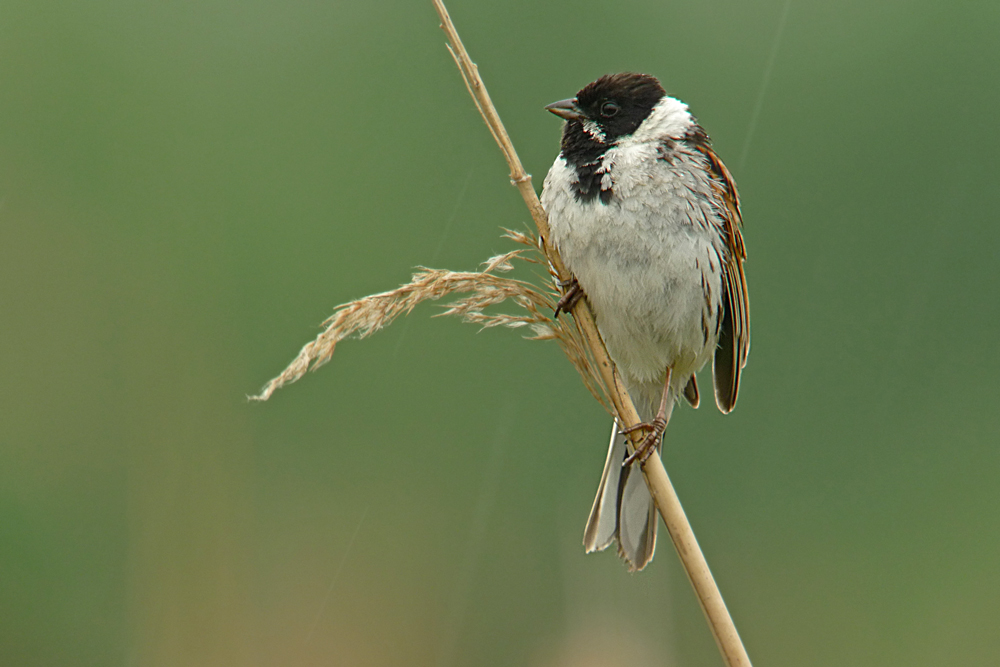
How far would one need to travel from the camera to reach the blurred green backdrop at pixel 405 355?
494 centimetres

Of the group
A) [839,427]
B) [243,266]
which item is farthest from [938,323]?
[243,266]

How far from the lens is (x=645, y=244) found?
2.71 m

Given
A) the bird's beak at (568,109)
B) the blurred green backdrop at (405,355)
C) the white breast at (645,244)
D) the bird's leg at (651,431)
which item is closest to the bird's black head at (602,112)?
the bird's beak at (568,109)

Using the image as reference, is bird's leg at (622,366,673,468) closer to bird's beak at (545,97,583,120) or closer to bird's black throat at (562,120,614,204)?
bird's black throat at (562,120,614,204)

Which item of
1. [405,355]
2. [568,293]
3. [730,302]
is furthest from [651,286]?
[405,355]

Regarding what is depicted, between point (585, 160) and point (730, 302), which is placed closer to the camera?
point (585, 160)

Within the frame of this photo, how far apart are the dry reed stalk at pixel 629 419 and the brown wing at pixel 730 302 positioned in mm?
868

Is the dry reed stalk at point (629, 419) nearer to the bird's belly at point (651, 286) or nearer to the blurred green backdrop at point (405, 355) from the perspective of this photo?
the bird's belly at point (651, 286)

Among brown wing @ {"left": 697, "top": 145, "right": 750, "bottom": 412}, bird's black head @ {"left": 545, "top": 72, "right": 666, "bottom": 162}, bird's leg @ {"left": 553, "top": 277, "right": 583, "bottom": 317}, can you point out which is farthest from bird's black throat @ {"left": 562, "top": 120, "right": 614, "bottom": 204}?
brown wing @ {"left": 697, "top": 145, "right": 750, "bottom": 412}

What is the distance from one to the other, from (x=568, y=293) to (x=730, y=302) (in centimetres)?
67

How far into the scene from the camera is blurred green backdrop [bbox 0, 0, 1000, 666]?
494 centimetres

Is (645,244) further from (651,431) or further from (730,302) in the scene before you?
(651,431)

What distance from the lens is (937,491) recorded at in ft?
25.5

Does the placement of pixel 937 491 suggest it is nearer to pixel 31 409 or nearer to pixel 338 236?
pixel 338 236
